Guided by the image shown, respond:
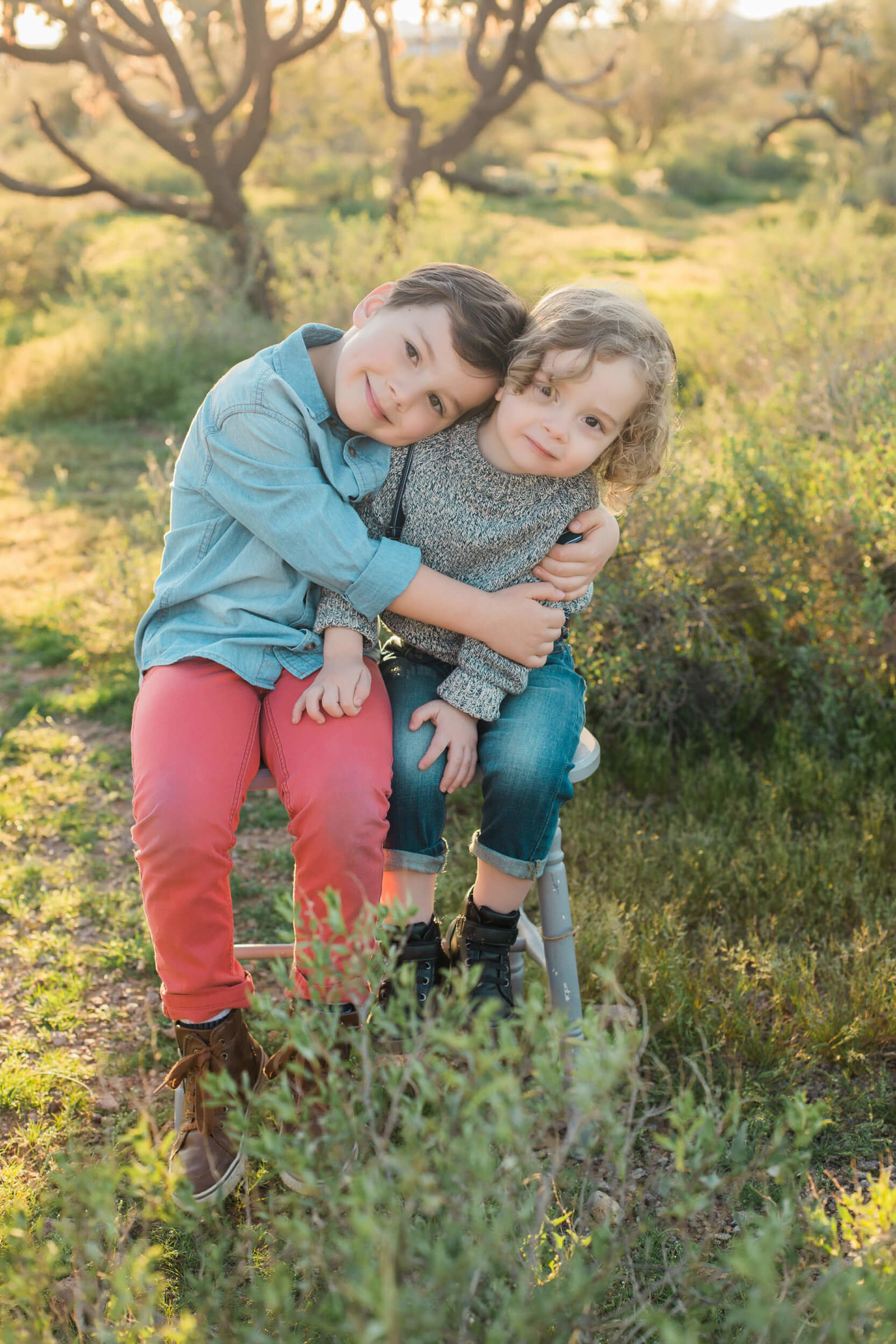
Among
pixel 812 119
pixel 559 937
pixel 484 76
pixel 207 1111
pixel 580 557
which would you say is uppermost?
pixel 812 119

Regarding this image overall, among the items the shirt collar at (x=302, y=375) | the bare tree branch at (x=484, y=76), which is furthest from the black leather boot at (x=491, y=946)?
the bare tree branch at (x=484, y=76)

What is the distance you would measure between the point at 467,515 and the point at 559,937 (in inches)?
31.6

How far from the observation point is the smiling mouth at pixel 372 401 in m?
1.81

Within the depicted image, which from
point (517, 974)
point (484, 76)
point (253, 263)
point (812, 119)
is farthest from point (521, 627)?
point (812, 119)

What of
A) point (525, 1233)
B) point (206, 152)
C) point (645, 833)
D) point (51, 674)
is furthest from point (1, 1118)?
point (206, 152)

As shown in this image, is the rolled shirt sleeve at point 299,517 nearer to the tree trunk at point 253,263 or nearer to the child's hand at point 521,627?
the child's hand at point 521,627

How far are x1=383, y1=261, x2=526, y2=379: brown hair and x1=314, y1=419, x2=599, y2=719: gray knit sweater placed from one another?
0.18 metres

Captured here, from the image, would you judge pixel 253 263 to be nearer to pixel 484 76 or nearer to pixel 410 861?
pixel 484 76

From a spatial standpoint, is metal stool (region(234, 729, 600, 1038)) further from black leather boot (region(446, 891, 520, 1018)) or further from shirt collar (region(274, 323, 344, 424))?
shirt collar (region(274, 323, 344, 424))

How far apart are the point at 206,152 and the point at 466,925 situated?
733 centimetres

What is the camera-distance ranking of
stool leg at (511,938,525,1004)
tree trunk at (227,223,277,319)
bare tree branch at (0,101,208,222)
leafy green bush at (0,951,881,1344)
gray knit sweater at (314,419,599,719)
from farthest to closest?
1. tree trunk at (227,223,277,319)
2. bare tree branch at (0,101,208,222)
3. stool leg at (511,938,525,1004)
4. gray knit sweater at (314,419,599,719)
5. leafy green bush at (0,951,881,1344)

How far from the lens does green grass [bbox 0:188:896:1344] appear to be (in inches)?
38.9

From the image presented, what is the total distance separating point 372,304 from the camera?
1900 mm

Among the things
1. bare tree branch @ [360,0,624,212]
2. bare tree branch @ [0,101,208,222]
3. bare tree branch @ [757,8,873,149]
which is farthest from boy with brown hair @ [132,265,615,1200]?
bare tree branch @ [757,8,873,149]
